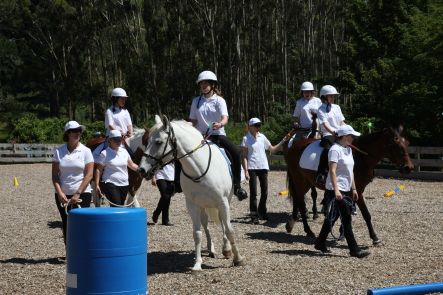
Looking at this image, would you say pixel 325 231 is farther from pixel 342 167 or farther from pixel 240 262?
pixel 240 262

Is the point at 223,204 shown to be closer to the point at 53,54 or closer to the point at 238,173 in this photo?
the point at 238,173

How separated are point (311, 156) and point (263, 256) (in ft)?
8.88

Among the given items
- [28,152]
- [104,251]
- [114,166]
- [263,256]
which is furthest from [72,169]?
[28,152]

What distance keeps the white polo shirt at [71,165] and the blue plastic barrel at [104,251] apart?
151 inches

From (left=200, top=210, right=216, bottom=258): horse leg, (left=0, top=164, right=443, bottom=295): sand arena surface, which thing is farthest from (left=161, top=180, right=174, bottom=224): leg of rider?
(left=200, top=210, right=216, bottom=258): horse leg

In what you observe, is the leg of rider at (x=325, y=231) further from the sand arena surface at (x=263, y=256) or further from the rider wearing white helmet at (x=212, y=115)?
the rider wearing white helmet at (x=212, y=115)

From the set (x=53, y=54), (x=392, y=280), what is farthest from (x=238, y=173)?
(x=53, y=54)

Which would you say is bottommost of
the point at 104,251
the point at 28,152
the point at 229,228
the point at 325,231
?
the point at 325,231

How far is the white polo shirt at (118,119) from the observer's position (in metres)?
14.1

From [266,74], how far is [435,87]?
128ft

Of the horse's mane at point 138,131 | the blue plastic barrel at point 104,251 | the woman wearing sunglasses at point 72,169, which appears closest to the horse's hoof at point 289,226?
the horse's mane at point 138,131

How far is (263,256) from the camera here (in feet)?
36.6

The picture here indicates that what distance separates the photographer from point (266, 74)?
6788 cm

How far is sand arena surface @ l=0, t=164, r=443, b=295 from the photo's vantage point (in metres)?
9.00
